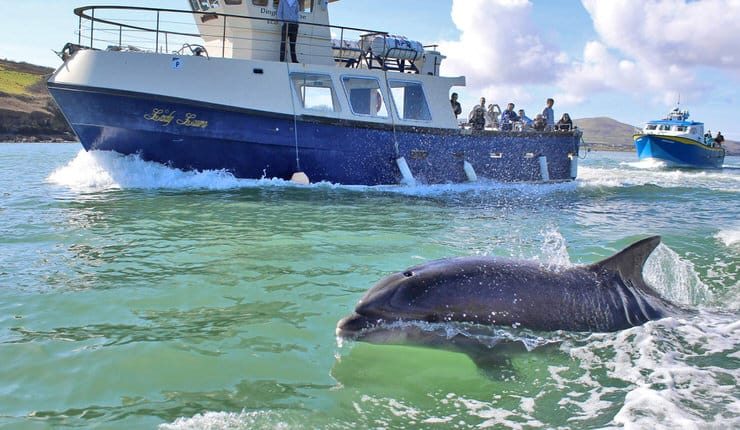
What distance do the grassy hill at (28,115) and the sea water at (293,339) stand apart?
4531 cm

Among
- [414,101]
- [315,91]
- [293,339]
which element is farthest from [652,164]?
[293,339]

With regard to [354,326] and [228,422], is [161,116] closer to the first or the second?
[354,326]

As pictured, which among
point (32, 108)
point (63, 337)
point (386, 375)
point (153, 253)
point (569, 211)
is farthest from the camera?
point (32, 108)

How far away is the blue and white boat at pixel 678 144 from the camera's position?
40.2 meters

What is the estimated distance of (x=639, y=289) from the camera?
5.22 m

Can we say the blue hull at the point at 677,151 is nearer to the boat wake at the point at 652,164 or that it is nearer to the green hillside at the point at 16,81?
the boat wake at the point at 652,164

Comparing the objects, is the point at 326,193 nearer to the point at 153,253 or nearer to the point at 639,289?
the point at 153,253

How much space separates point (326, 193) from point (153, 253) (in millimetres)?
7321

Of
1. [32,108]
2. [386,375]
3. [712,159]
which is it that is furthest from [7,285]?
[32,108]

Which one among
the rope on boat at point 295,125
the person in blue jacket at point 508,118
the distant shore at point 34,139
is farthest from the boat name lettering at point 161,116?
the distant shore at point 34,139

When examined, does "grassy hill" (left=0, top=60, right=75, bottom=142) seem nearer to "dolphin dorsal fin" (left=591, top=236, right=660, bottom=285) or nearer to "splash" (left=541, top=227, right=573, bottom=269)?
"splash" (left=541, top=227, right=573, bottom=269)

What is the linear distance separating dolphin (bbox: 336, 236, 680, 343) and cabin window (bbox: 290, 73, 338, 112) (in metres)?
→ 11.6

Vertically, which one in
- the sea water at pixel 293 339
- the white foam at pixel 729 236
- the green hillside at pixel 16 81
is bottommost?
the sea water at pixel 293 339

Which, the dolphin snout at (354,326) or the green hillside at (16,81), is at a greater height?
the green hillside at (16,81)
